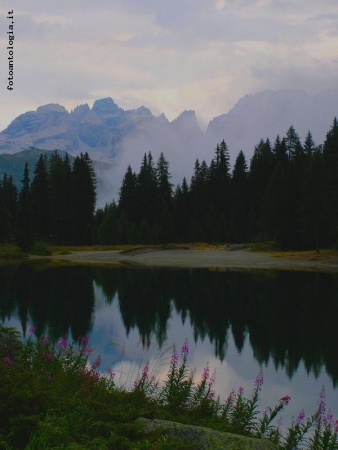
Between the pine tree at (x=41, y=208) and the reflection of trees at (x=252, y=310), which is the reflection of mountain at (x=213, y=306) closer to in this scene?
the reflection of trees at (x=252, y=310)

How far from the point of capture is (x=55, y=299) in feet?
95.1

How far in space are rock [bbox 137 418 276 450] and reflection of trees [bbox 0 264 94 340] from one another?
42.9 feet

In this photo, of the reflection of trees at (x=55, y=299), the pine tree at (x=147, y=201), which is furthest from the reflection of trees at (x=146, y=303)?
the pine tree at (x=147, y=201)

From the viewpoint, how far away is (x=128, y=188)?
104 meters

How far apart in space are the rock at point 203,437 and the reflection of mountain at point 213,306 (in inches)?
380

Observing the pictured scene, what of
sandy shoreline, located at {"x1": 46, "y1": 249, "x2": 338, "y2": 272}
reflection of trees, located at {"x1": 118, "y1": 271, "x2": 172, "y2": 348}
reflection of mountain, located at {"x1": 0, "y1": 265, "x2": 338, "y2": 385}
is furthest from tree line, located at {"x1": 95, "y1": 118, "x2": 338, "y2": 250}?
reflection of trees, located at {"x1": 118, "y1": 271, "x2": 172, "y2": 348}

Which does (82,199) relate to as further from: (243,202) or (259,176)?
(259,176)

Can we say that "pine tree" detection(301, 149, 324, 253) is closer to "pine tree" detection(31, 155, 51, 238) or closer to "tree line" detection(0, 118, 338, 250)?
"tree line" detection(0, 118, 338, 250)

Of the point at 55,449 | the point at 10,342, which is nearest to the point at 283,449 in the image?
the point at 55,449

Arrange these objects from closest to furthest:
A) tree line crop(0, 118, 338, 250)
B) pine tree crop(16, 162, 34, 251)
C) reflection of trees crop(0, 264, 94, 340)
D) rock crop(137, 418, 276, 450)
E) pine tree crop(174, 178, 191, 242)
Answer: rock crop(137, 418, 276, 450) → reflection of trees crop(0, 264, 94, 340) → tree line crop(0, 118, 338, 250) → pine tree crop(16, 162, 34, 251) → pine tree crop(174, 178, 191, 242)

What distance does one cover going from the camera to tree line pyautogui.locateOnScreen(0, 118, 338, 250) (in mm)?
62500

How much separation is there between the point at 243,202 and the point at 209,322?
7527 cm

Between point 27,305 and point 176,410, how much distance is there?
61.7ft

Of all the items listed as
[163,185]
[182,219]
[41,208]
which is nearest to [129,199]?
[163,185]
